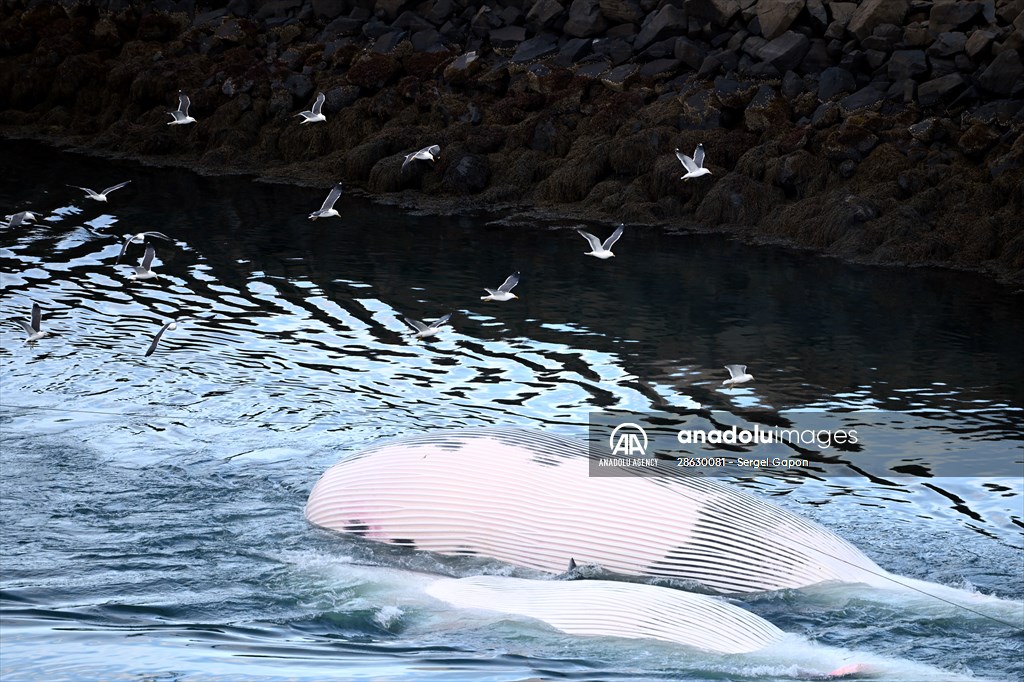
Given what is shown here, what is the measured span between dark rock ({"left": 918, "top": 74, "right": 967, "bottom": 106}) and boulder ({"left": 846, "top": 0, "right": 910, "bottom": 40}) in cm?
226

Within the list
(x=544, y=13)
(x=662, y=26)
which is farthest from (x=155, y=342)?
(x=544, y=13)

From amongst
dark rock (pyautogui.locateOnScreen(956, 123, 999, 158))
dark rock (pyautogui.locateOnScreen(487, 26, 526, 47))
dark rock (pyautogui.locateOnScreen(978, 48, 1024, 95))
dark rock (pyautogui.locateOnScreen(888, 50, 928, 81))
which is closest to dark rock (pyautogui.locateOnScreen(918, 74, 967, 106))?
dark rock (pyautogui.locateOnScreen(978, 48, 1024, 95))

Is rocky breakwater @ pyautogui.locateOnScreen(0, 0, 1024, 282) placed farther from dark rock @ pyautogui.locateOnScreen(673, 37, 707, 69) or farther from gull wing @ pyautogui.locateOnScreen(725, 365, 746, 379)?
gull wing @ pyautogui.locateOnScreen(725, 365, 746, 379)

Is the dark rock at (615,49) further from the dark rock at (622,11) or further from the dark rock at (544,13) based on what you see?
the dark rock at (544,13)

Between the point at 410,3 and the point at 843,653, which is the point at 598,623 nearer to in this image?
the point at 843,653

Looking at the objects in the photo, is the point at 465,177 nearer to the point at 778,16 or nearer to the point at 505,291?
the point at 778,16

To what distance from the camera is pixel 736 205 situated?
25.7 meters

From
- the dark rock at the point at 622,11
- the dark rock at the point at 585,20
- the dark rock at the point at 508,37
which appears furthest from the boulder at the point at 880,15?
the dark rock at the point at 508,37

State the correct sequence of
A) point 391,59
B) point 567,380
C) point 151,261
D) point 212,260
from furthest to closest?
point 391,59 < point 212,260 < point 151,261 < point 567,380

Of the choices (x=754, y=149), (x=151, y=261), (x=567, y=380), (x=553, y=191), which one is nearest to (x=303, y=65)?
(x=553, y=191)

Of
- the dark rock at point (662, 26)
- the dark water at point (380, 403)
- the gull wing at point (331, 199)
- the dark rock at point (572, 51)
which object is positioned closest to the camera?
the dark water at point (380, 403)

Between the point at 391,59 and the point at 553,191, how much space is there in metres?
7.49

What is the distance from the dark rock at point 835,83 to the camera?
90.3ft

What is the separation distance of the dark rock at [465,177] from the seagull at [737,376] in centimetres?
1398
